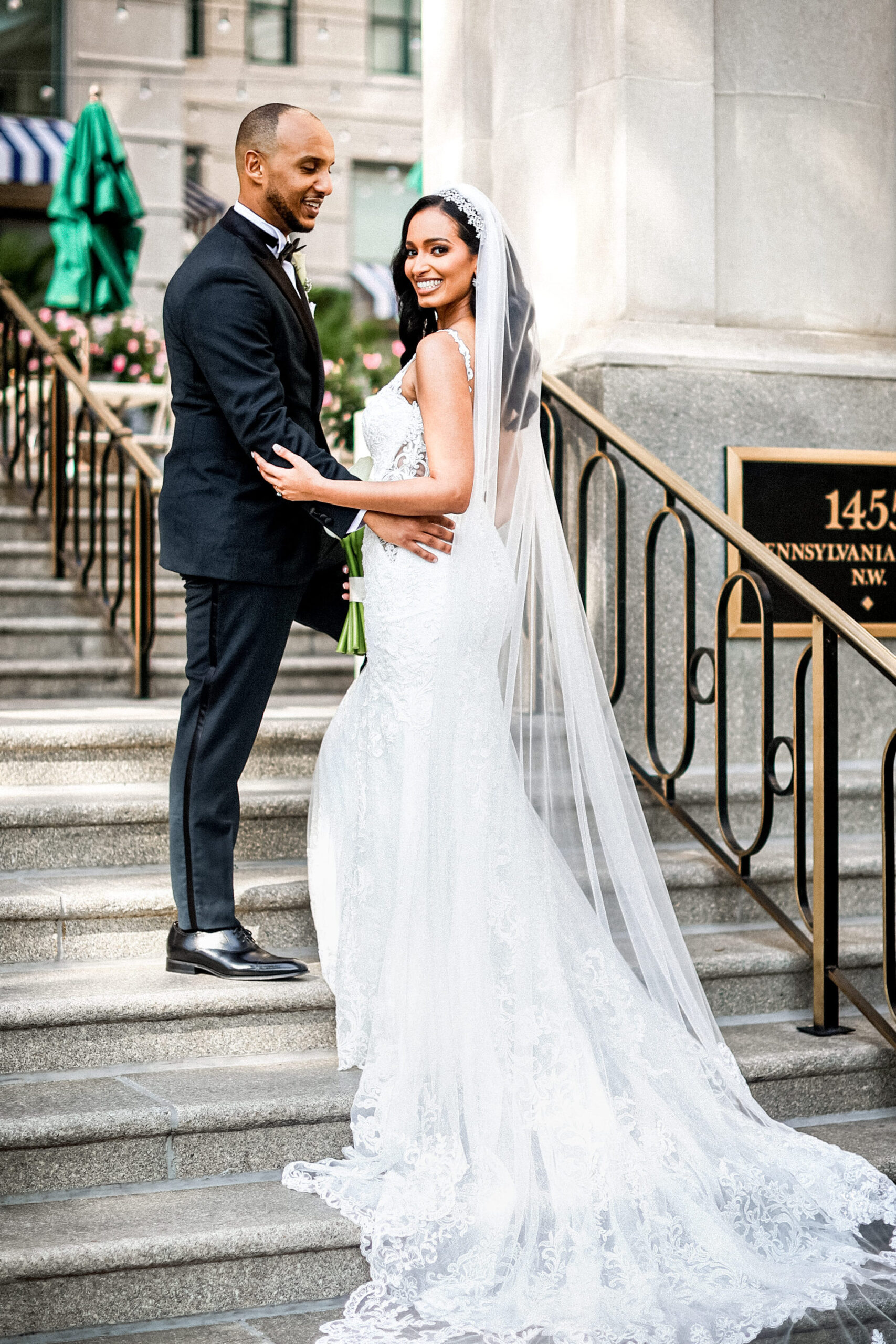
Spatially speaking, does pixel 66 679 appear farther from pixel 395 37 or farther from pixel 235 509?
pixel 395 37

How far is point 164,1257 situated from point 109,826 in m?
1.61

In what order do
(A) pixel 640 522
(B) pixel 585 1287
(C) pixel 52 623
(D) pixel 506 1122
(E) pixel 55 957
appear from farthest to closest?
(C) pixel 52 623 < (A) pixel 640 522 < (E) pixel 55 957 < (D) pixel 506 1122 < (B) pixel 585 1287

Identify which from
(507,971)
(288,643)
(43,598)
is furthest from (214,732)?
(43,598)

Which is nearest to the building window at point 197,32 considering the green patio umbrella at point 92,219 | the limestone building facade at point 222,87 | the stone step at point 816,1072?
the limestone building facade at point 222,87

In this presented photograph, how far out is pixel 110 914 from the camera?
3.91m

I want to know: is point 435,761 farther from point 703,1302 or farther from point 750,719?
point 750,719

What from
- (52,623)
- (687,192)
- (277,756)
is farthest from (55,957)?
(687,192)

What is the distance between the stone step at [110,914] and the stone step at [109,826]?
54 millimetres

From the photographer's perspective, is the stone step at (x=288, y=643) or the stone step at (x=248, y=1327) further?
the stone step at (x=288, y=643)

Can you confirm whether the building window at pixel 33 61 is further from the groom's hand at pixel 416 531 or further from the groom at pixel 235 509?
the groom's hand at pixel 416 531

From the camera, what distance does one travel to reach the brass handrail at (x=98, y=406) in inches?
234

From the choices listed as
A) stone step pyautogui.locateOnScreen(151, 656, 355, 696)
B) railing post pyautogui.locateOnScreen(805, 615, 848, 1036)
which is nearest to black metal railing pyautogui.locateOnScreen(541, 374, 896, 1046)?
railing post pyautogui.locateOnScreen(805, 615, 848, 1036)

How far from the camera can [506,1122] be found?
3.16 metres

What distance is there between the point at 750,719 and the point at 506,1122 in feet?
8.67
